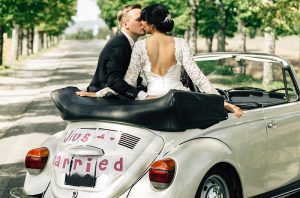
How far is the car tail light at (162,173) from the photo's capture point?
12.4 feet

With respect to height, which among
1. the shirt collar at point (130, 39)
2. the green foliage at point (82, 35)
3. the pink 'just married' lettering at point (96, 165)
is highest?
the shirt collar at point (130, 39)

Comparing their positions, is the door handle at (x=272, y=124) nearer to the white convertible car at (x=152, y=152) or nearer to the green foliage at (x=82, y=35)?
the white convertible car at (x=152, y=152)

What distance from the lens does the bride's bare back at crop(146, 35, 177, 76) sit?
4418 mm

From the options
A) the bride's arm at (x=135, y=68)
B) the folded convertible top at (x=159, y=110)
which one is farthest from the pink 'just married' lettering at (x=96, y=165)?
the bride's arm at (x=135, y=68)

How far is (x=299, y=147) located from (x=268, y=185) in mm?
685

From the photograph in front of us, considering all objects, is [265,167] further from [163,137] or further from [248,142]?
[163,137]

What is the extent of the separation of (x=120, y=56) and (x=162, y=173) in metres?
1.39

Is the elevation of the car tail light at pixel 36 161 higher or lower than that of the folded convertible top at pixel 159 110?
lower

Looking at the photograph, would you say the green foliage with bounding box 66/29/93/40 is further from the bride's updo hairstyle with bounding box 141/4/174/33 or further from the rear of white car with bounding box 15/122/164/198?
the rear of white car with bounding box 15/122/164/198

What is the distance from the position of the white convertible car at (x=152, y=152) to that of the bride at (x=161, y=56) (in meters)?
0.35

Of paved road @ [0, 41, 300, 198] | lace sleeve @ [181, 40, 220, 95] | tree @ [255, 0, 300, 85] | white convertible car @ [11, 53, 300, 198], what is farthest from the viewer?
tree @ [255, 0, 300, 85]

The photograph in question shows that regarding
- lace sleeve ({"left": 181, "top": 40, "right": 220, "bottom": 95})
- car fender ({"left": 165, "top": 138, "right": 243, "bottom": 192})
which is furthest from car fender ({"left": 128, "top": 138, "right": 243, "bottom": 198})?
lace sleeve ({"left": 181, "top": 40, "right": 220, "bottom": 95})

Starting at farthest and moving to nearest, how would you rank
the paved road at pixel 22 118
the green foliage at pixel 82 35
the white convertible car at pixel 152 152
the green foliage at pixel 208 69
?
1. the green foliage at pixel 82 35
2. the paved road at pixel 22 118
3. the green foliage at pixel 208 69
4. the white convertible car at pixel 152 152

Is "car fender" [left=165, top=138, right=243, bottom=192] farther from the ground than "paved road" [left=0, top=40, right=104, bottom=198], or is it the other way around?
"car fender" [left=165, top=138, right=243, bottom=192]
